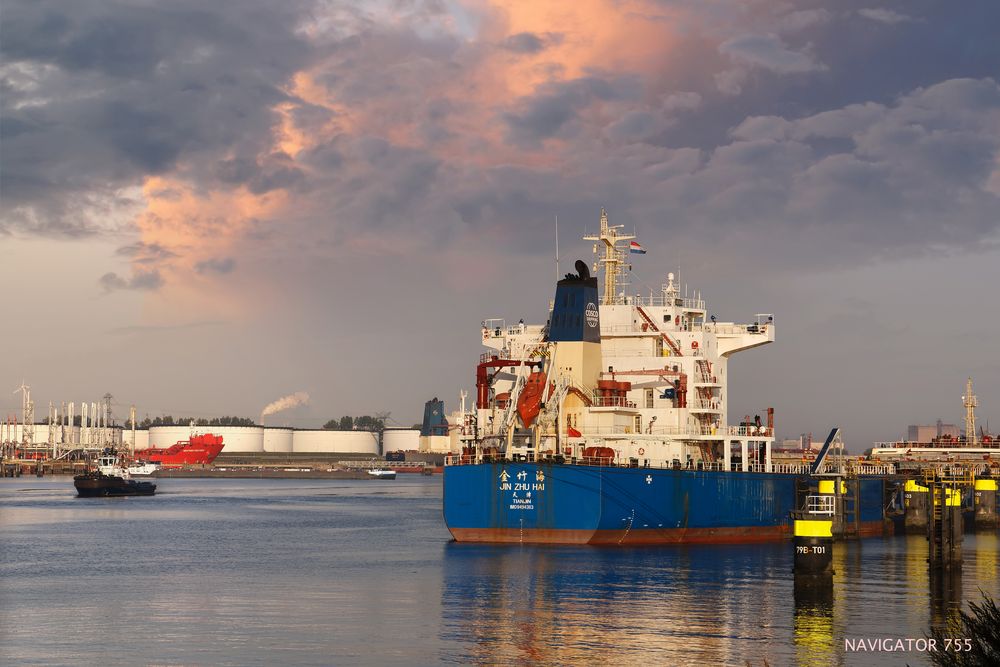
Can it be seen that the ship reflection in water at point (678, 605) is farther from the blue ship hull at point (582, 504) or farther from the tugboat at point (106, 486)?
the tugboat at point (106, 486)

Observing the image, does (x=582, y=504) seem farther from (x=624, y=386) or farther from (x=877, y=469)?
(x=877, y=469)

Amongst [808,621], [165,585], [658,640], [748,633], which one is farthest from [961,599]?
[165,585]

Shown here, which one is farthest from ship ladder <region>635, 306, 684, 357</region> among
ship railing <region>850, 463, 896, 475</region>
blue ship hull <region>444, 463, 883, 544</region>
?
ship railing <region>850, 463, 896, 475</region>

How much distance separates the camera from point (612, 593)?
3822 centimetres

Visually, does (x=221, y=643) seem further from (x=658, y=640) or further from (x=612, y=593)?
(x=612, y=593)

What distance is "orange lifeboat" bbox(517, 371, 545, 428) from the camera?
50.5 m

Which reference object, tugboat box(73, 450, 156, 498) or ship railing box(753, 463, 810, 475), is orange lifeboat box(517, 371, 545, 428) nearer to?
ship railing box(753, 463, 810, 475)

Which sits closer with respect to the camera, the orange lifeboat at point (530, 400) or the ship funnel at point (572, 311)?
the orange lifeboat at point (530, 400)

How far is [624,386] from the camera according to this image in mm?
55312

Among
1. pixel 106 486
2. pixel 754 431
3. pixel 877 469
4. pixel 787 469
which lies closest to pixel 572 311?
pixel 754 431

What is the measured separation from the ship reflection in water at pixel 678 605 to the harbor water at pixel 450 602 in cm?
10

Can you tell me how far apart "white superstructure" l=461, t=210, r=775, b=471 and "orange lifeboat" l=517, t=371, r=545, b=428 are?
3.7 inches

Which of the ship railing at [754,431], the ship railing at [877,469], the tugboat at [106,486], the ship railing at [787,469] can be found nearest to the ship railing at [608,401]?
the ship railing at [754,431]

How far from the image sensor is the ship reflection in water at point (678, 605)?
2908 centimetres
